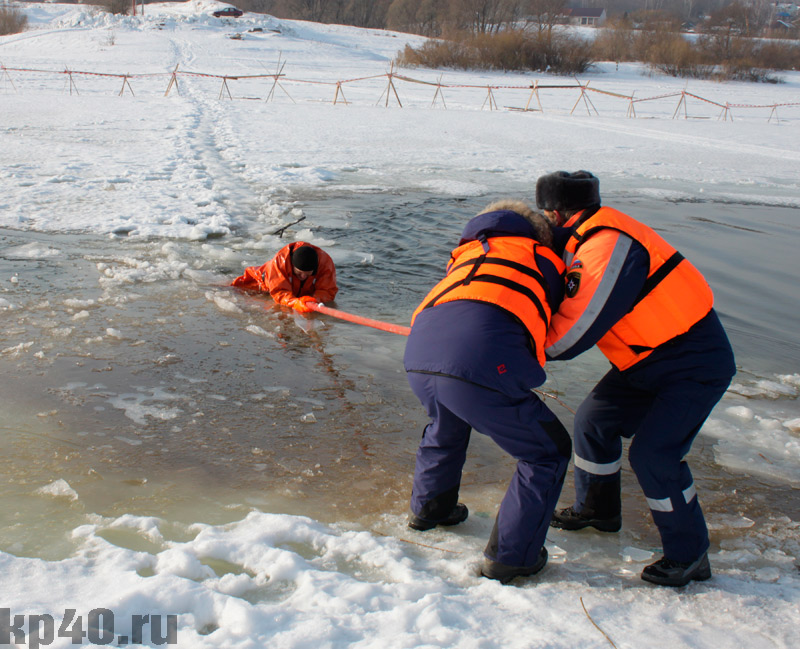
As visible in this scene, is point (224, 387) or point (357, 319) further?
point (357, 319)

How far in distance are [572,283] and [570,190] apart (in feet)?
1.36

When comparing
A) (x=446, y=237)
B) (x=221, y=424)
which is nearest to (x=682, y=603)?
(x=221, y=424)

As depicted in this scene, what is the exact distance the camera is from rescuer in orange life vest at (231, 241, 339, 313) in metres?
5.66

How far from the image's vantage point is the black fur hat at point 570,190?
265 centimetres

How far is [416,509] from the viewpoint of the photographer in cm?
285

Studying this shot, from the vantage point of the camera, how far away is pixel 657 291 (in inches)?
99.7

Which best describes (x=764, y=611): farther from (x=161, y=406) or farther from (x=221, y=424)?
(x=161, y=406)

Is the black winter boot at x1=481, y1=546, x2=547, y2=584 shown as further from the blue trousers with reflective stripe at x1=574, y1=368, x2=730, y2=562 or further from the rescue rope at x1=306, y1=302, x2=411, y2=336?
the rescue rope at x1=306, y1=302, x2=411, y2=336

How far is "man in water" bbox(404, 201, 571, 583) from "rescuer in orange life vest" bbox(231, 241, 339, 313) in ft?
10.5

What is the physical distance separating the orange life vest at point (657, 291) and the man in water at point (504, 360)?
0.21 metres

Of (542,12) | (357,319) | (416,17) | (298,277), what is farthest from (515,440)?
(416,17)

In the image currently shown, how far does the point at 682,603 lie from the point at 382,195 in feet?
28.7

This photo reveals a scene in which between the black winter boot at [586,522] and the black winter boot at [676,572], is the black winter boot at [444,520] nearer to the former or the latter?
the black winter boot at [586,522]

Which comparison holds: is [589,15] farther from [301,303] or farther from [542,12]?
[301,303]
